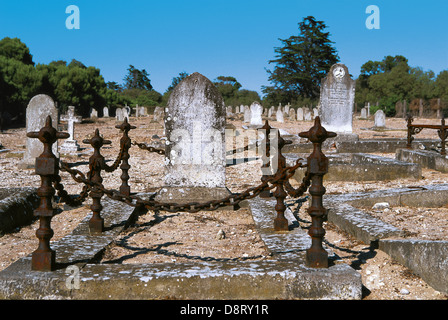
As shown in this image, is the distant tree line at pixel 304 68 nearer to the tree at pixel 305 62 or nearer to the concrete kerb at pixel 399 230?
the tree at pixel 305 62

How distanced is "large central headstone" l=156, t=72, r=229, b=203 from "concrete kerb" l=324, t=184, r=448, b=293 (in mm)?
1653

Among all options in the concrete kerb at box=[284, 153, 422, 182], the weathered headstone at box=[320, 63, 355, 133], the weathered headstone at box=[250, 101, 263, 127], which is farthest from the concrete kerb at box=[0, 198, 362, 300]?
the weathered headstone at box=[250, 101, 263, 127]

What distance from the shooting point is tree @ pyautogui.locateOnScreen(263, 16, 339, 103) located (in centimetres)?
5797

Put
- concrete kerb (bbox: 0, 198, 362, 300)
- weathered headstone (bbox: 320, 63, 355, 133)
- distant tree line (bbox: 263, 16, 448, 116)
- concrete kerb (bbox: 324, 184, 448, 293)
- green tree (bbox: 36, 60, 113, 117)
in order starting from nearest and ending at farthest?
concrete kerb (bbox: 0, 198, 362, 300) → concrete kerb (bbox: 324, 184, 448, 293) → weathered headstone (bbox: 320, 63, 355, 133) → green tree (bbox: 36, 60, 113, 117) → distant tree line (bbox: 263, 16, 448, 116)

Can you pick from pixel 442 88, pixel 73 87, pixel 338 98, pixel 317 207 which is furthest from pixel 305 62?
pixel 317 207

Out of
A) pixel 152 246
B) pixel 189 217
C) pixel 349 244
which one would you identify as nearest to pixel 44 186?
pixel 152 246

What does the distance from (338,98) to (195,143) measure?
8835 mm

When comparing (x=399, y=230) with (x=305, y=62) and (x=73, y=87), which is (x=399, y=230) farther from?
(x=305, y=62)

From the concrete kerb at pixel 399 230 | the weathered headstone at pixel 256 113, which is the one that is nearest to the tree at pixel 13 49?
the weathered headstone at pixel 256 113

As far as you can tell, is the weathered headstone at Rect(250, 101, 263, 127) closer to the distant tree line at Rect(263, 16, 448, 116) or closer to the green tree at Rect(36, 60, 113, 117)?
the green tree at Rect(36, 60, 113, 117)

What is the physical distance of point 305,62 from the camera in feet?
193

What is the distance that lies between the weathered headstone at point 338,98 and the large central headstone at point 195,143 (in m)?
8.39
